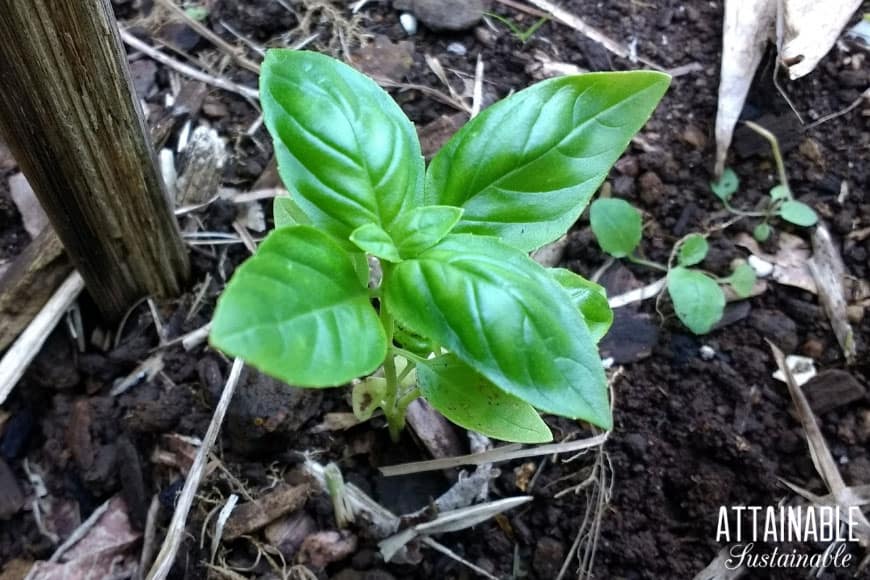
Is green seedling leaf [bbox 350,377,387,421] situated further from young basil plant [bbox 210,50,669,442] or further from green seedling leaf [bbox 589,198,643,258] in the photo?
green seedling leaf [bbox 589,198,643,258]

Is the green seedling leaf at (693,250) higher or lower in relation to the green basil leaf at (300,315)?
lower

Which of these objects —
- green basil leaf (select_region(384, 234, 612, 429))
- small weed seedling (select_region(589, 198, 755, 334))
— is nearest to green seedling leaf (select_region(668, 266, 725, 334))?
small weed seedling (select_region(589, 198, 755, 334))

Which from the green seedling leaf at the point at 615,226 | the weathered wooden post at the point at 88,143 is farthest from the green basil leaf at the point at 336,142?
the green seedling leaf at the point at 615,226

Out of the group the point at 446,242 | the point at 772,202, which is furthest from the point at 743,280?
the point at 446,242

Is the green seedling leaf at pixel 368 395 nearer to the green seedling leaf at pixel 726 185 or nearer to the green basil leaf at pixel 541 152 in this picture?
the green basil leaf at pixel 541 152

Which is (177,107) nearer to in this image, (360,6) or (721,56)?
(360,6)

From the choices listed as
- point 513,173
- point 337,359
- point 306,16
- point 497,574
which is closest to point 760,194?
point 513,173
